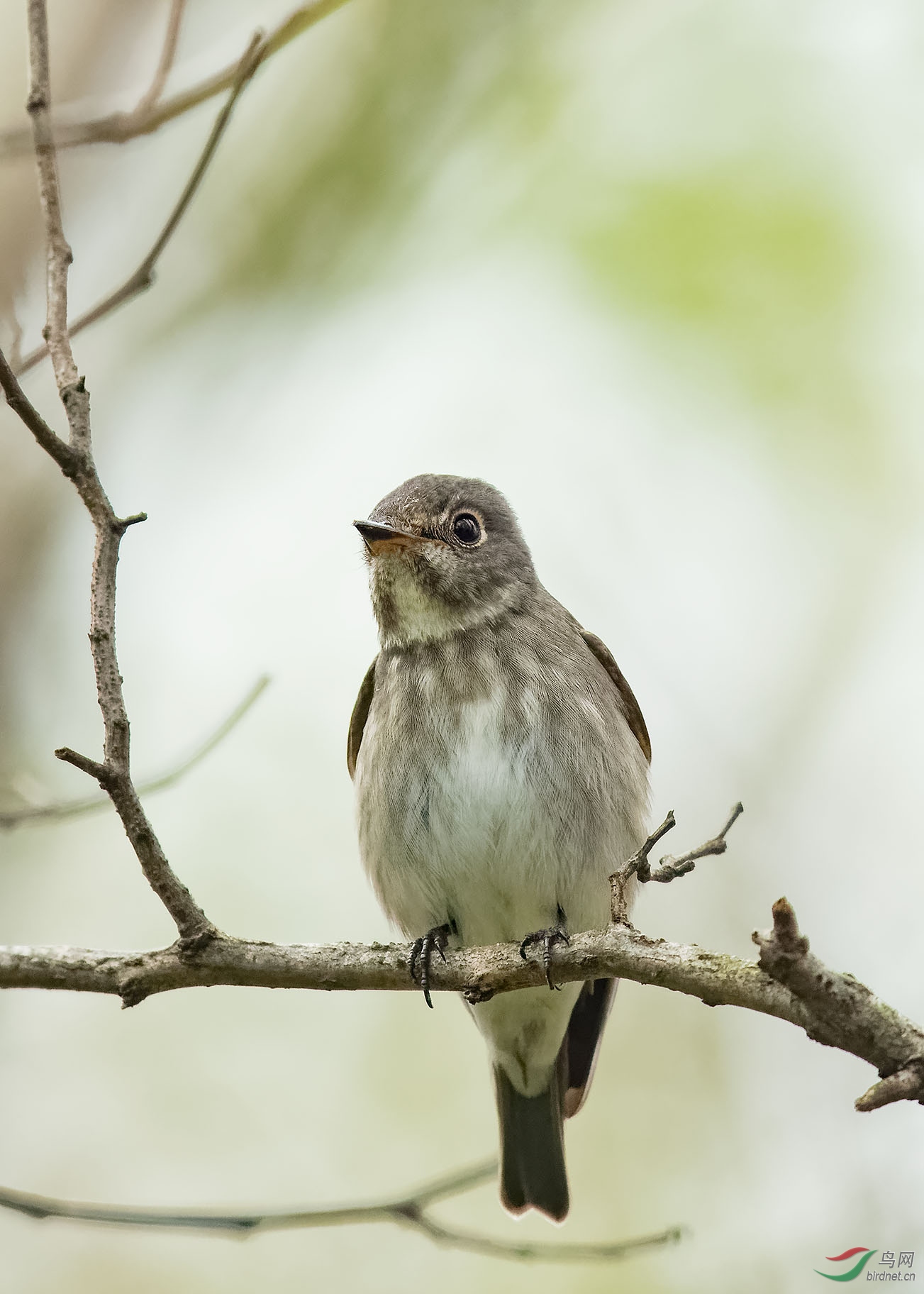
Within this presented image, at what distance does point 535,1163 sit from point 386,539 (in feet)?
9.15

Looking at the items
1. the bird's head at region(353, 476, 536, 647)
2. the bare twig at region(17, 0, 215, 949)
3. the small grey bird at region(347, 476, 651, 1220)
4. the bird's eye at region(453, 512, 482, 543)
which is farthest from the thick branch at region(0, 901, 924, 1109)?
the bird's eye at region(453, 512, 482, 543)

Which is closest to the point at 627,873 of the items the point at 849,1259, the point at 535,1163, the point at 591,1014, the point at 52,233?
the point at 52,233

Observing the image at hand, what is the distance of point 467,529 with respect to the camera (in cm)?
559

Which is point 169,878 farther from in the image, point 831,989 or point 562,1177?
point 562,1177

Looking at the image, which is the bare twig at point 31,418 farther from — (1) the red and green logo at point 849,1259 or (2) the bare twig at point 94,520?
(1) the red and green logo at point 849,1259

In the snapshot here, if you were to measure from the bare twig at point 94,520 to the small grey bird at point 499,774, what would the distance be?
1192mm

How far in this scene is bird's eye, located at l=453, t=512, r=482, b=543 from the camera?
18.1 ft

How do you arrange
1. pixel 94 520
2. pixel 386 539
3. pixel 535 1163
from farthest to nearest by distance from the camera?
1. pixel 535 1163
2. pixel 386 539
3. pixel 94 520

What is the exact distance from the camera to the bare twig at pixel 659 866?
3023 millimetres

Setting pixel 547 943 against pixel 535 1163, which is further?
pixel 535 1163

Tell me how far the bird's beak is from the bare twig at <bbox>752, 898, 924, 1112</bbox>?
2.83 m

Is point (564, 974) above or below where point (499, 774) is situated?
below

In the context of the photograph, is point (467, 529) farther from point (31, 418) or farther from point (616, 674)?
point (31, 418)

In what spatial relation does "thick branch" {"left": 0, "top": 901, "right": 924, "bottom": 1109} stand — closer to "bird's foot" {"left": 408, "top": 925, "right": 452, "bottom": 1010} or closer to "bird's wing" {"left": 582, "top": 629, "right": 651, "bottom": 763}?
"bird's foot" {"left": 408, "top": 925, "right": 452, "bottom": 1010}
